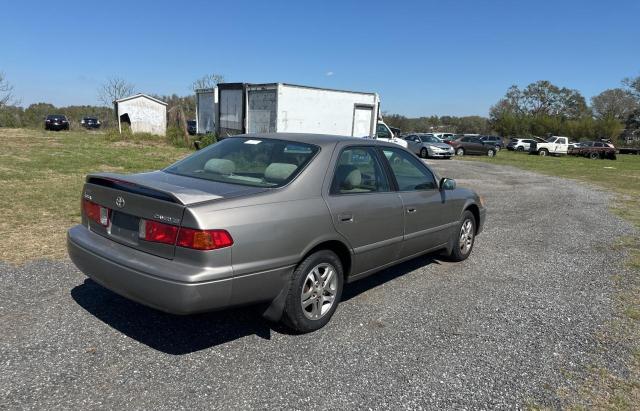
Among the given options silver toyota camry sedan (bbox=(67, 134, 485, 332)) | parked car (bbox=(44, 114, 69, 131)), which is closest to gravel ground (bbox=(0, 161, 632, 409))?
silver toyota camry sedan (bbox=(67, 134, 485, 332))

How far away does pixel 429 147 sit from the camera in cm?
2889

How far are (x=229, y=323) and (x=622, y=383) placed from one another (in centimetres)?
291

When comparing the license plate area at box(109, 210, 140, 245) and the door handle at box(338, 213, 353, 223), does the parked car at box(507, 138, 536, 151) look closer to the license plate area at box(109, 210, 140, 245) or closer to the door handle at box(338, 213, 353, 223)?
the door handle at box(338, 213, 353, 223)

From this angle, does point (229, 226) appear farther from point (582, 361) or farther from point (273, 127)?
point (273, 127)

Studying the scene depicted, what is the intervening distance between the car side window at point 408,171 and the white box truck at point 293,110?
34.1 feet

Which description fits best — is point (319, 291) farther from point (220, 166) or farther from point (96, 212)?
point (96, 212)

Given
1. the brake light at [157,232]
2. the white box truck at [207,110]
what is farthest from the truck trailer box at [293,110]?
the brake light at [157,232]

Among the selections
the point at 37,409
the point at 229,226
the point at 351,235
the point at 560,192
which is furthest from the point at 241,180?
the point at 560,192

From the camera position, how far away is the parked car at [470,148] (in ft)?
119

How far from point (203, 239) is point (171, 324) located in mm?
1149

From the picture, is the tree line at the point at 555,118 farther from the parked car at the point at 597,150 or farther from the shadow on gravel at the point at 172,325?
the shadow on gravel at the point at 172,325

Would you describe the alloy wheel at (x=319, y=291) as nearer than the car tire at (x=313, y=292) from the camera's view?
No

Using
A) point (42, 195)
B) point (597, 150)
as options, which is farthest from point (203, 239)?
point (597, 150)

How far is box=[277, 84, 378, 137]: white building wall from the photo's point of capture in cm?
1507
